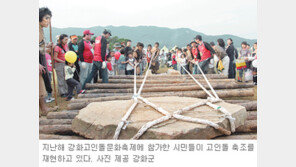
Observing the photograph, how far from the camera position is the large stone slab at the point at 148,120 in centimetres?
169

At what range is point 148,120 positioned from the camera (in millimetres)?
1838

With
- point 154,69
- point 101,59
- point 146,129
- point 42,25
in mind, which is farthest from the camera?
point 154,69

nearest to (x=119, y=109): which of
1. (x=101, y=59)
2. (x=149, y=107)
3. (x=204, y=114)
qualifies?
(x=149, y=107)

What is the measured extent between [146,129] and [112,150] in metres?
0.38

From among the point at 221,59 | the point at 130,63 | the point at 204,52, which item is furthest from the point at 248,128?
the point at 130,63

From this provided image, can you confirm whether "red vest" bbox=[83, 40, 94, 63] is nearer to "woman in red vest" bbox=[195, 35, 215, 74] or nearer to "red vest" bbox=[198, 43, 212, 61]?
"woman in red vest" bbox=[195, 35, 215, 74]

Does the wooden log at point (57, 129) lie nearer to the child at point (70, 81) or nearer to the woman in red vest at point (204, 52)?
the child at point (70, 81)

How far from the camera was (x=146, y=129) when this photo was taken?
1.70m

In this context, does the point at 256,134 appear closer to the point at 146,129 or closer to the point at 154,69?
the point at 146,129

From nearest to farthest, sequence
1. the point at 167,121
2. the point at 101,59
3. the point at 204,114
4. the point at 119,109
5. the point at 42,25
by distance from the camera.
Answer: the point at 167,121
the point at 204,114
the point at 119,109
the point at 42,25
the point at 101,59

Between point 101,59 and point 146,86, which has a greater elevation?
point 101,59

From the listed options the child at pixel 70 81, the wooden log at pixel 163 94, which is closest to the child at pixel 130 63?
the child at pixel 70 81

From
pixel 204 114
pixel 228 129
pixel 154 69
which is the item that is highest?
pixel 154 69

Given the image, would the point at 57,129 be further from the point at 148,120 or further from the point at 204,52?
the point at 204,52
